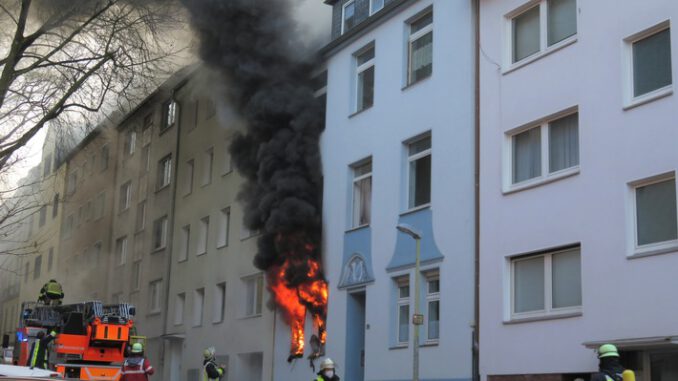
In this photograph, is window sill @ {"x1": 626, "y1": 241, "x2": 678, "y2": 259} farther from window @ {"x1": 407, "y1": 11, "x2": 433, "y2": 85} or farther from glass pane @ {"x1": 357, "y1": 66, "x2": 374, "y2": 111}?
glass pane @ {"x1": 357, "y1": 66, "x2": 374, "y2": 111}

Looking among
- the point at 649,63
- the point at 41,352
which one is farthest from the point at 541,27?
the point at 41,352

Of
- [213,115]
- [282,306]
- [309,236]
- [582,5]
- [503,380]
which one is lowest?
[503,380]

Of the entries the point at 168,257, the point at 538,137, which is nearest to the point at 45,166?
the point at 168,257

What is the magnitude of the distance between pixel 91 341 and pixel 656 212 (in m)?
12.5

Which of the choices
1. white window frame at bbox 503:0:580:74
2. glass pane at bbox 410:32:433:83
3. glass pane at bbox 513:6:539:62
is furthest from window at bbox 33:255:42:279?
glass pane at bbox 513:6:539:62

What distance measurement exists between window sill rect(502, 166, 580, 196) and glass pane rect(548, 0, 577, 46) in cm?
263

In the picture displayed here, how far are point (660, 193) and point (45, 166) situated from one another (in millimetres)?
38388

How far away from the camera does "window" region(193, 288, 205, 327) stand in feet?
105

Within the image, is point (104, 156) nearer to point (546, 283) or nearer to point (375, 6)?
point (375, 6)

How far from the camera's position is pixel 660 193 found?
599 inches

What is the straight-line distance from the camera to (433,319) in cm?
2000

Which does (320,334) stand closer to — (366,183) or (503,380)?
(366,183)

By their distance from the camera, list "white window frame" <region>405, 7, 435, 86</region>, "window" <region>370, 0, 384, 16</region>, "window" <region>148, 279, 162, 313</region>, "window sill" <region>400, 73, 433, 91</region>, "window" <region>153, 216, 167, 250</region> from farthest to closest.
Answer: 1. "window" <region>153, 216, 167, 250</region>
2. "window" <region>148, 279, 162, 313</region>
3. "window" <region>370, 0, 384, 16</region>
4. "white window frame" <region>405, 7, 435, 86</region>
5. "window sill" <region>400, 73, 433, 91</region>

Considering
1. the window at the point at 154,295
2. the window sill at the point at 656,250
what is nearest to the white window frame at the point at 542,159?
the window sill at the point at 656,250
